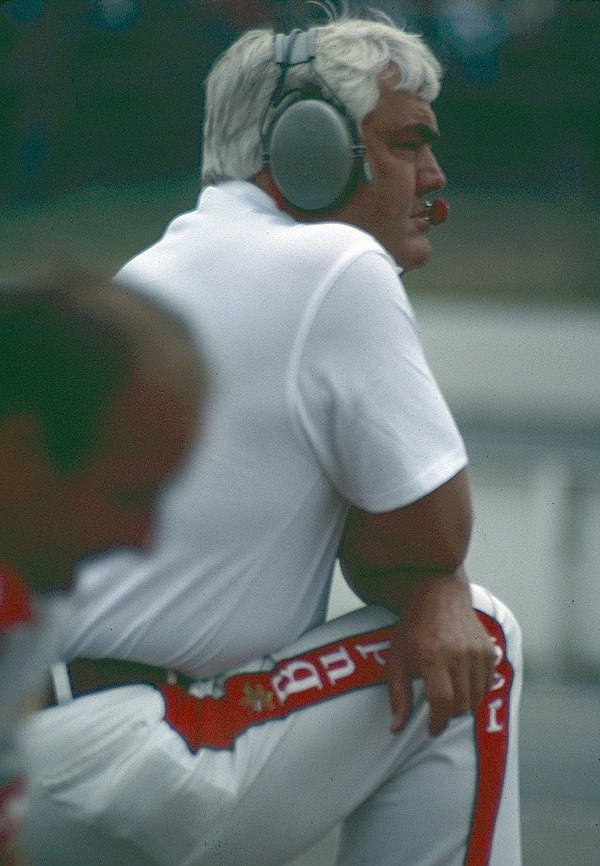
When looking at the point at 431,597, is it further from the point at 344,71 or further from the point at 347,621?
the point at 344,71

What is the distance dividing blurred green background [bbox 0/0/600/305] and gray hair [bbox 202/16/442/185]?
54cm

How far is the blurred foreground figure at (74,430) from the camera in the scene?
84cm

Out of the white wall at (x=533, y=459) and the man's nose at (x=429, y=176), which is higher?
the man's nose at (x=429, y=176)

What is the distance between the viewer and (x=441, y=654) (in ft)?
4.02

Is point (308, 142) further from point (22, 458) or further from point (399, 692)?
point (22, 458)

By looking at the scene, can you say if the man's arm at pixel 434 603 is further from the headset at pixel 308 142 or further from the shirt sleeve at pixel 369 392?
the headset at pixel 308 142

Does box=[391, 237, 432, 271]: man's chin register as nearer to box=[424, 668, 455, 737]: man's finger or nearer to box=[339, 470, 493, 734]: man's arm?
box=[339, 470, 493, 734]: man's arm

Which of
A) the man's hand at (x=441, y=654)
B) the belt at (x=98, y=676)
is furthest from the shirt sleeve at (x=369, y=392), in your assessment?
the belt at (x=98, y=676)

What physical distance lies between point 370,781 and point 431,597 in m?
0.17

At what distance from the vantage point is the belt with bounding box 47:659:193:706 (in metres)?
1.18

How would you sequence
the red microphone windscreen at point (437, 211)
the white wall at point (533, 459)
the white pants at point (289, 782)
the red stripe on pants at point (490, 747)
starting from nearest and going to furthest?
the white pants at point (289, 782), the red stripe on pants at point (490, 747), the red microphone windscreen at point (437, 211), the white wall at point (533, 459)

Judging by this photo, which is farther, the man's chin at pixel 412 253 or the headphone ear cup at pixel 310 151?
the man's chin at pixel 412 253

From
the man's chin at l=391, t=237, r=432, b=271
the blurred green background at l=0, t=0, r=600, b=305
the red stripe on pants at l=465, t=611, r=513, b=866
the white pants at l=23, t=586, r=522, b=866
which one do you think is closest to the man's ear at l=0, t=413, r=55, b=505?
the white pants at l=23, t=586, r=522, b=866

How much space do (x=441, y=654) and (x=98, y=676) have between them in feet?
0.95
